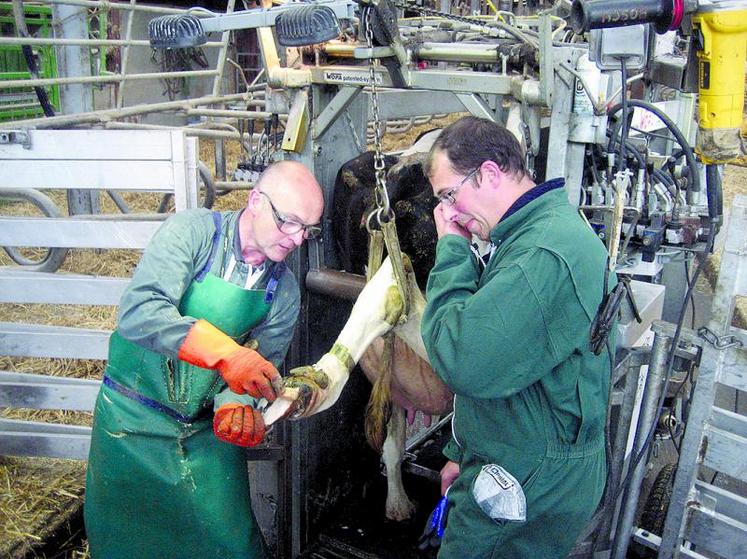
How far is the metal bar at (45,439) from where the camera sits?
3.98 meters

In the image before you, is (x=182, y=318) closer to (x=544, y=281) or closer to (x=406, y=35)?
(x=544, y=281)

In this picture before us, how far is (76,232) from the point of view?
3.50 meters

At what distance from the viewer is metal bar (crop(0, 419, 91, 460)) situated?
398cm

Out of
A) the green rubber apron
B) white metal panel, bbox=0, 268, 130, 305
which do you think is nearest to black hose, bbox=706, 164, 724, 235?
the green rubber apron

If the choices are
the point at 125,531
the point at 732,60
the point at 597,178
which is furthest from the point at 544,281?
the point at 125,531

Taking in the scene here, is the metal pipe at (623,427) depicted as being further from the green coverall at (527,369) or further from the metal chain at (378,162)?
the metal chain at (378,162)

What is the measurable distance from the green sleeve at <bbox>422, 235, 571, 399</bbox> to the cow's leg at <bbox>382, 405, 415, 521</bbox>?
1525mm

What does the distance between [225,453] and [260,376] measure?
64 centimetres

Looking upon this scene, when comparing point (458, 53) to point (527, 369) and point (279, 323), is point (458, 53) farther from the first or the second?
point (527, 369)

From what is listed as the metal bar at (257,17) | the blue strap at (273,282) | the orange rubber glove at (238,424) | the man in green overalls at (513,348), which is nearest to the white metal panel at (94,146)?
the metal bar at (257,17)

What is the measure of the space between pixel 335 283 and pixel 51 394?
1670 millimetres

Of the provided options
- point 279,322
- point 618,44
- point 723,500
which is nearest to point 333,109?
point 279,322

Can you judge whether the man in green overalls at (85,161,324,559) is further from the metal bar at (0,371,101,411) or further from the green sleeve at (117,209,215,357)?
the metal bar at (0,371,101,411)

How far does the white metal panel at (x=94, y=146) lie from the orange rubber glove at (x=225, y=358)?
3.57 ft
